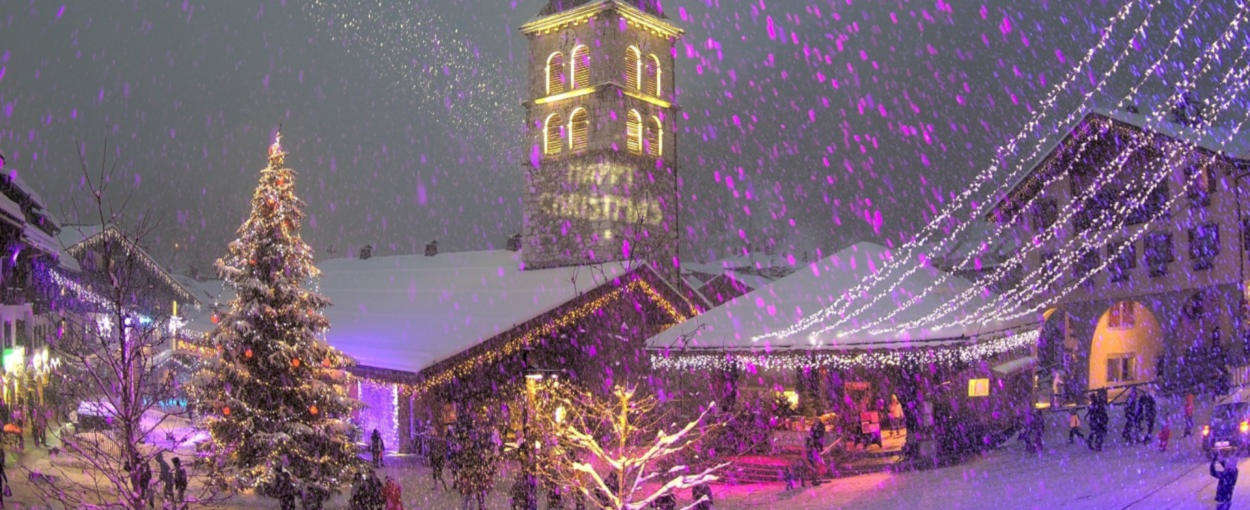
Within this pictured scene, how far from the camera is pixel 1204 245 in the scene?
36.6 m

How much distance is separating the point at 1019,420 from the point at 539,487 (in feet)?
49.2

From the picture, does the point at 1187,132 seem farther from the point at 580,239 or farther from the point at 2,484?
the point at 2,484

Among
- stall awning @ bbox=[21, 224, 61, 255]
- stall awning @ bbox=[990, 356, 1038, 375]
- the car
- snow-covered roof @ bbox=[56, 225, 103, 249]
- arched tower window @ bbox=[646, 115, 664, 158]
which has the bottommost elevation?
the car

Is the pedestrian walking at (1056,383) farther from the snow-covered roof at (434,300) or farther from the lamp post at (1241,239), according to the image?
the snow-covered roof at (434,300)

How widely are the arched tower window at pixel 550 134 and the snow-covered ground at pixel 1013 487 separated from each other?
21185mm

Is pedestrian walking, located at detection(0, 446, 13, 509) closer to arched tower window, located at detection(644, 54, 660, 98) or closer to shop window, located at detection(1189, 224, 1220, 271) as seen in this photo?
arched tower window, located at detection(644, 54, 660, 98)

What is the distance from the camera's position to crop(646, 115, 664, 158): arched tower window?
153 ft

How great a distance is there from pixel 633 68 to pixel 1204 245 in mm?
23086

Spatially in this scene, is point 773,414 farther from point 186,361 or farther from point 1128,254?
point 186,361

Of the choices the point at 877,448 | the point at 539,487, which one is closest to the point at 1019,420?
the point at 877,448

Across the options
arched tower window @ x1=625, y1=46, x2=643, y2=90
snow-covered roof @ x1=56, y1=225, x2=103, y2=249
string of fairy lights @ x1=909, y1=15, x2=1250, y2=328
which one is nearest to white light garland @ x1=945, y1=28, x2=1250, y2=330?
string of fairy lights @ x1=909, y1=15, x2=1250, y2=328

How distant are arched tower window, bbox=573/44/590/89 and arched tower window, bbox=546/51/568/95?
2.05ft

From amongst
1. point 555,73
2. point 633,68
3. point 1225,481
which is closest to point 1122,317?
point 633,68

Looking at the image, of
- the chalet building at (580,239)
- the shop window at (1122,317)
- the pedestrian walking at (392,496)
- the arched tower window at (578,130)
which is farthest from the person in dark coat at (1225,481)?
the arched tower window at (578,130)
